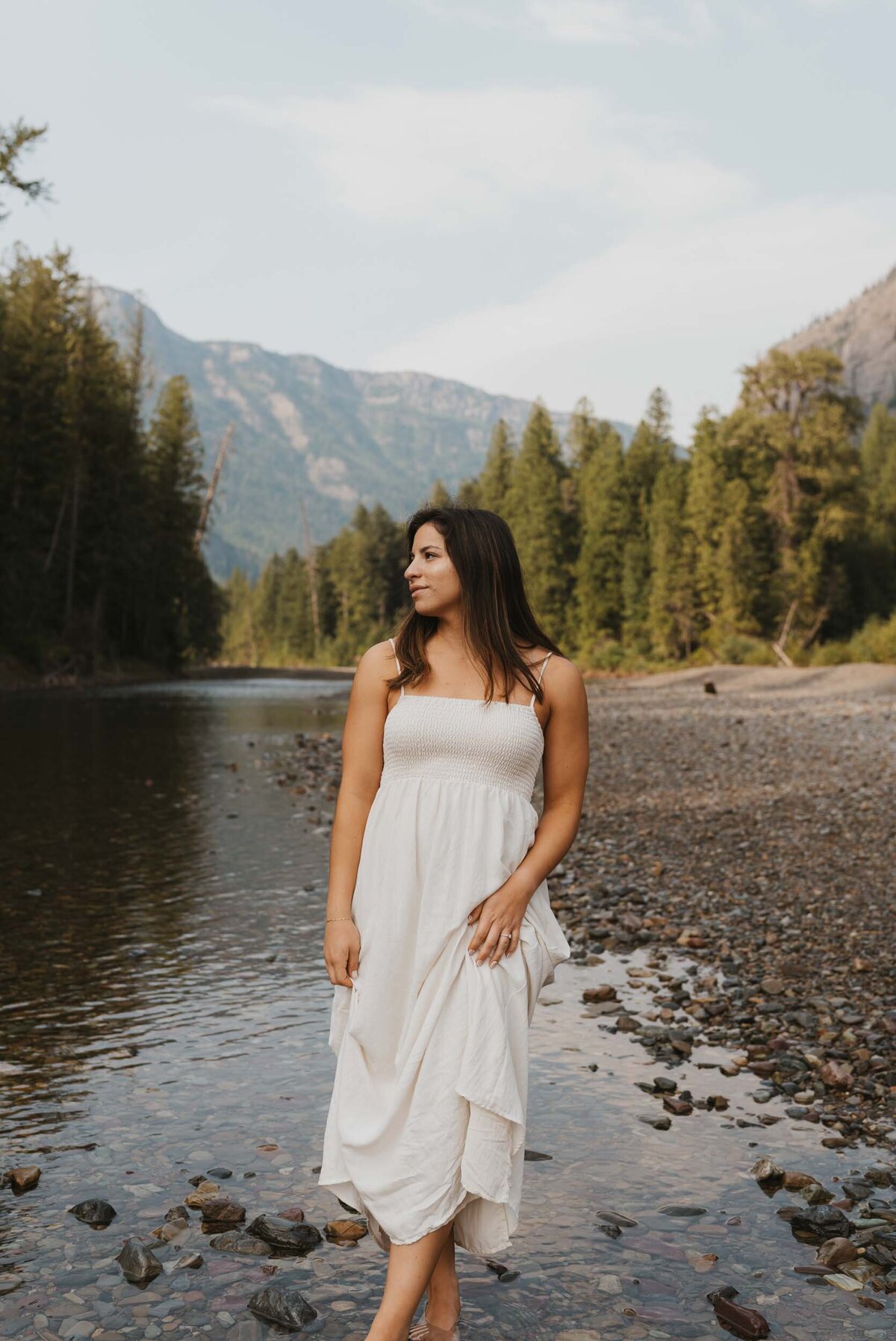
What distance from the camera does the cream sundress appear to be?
9.76ft

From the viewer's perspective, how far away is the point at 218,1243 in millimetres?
3877

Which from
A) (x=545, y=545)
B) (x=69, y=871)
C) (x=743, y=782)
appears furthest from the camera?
(x=545, y=545)

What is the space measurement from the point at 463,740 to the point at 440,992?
0.63m

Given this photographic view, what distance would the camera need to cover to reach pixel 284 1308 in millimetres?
3439

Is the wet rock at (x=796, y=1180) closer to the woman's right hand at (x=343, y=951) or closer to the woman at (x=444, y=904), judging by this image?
the woman at (x=444, y=904)

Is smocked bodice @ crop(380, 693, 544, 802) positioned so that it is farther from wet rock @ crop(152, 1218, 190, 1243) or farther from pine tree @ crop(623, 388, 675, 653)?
pine tree @ crop(623, 388, 675, 653)

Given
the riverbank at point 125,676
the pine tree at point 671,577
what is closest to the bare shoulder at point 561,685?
the riverbank at point 125,676

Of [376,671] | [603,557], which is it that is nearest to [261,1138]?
[376,671]

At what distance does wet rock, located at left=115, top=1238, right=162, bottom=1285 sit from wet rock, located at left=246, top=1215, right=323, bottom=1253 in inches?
13.5

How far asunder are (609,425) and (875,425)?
54.1 meters

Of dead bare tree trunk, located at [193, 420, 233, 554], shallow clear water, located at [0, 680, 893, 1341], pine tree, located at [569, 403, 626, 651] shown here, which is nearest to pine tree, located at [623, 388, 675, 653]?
pine tree, located at [569, 403, 626, 651]

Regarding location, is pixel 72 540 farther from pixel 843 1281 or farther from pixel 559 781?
pixel 843 1281

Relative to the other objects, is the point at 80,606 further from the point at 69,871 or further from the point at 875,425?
the point at 875,425

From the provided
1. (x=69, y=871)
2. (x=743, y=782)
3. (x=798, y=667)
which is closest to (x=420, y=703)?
(x=69, y=871)
